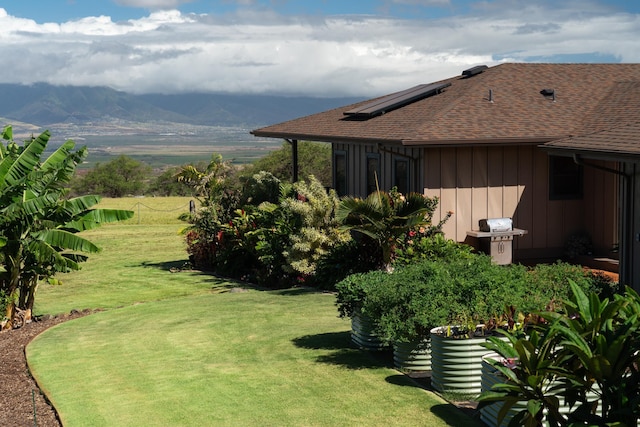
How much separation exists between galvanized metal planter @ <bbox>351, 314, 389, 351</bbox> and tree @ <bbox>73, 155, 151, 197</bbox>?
224 feet

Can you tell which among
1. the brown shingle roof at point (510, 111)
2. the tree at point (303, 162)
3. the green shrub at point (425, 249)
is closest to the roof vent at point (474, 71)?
the brown shingle roof at point (510, 111)

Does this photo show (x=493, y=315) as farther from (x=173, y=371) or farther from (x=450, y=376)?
(x=173, y=371)

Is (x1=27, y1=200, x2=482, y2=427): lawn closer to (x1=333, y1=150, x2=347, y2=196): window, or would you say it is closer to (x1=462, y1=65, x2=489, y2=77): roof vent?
(x1=333, y1=150, x2=347, y2=196): window

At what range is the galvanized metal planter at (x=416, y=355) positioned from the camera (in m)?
11.0

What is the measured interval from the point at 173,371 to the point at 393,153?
29.5 ft

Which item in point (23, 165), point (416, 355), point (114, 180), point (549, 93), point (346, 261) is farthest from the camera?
point (114, 180)

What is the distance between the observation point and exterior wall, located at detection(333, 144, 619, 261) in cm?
1884

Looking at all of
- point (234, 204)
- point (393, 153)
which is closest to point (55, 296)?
point (234, 204)

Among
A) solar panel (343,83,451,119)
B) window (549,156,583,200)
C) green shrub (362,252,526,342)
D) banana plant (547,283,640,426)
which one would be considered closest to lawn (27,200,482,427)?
green shrub (362,252,526,342)

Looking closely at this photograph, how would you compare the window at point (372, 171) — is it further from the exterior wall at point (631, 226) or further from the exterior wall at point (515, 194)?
the exterior wall at point (631, 226)

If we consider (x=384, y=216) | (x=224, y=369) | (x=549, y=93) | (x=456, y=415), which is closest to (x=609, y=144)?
(x=384, y=216)

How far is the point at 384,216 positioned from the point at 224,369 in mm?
5959

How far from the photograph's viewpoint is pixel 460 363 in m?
9.88

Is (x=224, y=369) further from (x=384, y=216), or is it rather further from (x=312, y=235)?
(x=312, y=235)
